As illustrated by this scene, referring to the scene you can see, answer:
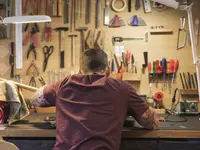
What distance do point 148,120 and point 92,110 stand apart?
389mm

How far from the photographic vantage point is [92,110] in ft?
5.25

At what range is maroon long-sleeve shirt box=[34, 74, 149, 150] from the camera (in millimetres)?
1569

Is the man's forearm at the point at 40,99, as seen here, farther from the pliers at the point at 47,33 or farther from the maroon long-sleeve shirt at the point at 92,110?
the pliers at the point at 47,33

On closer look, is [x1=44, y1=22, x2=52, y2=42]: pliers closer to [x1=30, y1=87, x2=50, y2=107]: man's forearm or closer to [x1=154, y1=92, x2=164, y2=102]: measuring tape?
[x1=30, y1=87, x2=50, y2=107]: man's forearm

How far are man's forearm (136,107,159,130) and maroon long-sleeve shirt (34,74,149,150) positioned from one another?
0.03 meters

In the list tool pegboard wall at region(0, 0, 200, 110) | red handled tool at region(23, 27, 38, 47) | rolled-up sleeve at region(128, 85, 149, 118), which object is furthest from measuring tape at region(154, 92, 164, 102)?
red handled tool at region(23, 27, 38, 47)

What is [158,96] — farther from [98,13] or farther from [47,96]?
[47,96]

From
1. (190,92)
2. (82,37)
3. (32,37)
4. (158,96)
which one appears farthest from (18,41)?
(190,92)

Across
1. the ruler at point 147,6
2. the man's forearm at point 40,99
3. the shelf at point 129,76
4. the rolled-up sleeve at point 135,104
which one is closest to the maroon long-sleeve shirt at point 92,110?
the rolled-up sleeve at point 135,104

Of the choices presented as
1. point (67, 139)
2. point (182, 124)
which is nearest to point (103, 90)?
point (67, 139)

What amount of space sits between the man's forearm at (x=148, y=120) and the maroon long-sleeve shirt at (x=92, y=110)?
3 centimetres

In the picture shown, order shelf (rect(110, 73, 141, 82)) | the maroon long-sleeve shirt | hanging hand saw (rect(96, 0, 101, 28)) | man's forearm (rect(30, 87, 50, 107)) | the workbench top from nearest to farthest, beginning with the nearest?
the maroon long-sleeve shirt → the workbench top → man's forearm (rect(30, 87, 50, 107)) → shelf (rect(110, 73, 141, 82)) → hanging hand saw (rect(96, 0, 101, 28))

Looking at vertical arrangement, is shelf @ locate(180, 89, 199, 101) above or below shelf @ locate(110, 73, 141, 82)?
below

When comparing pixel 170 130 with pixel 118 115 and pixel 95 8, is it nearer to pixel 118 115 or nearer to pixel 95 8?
pixel 118 115
